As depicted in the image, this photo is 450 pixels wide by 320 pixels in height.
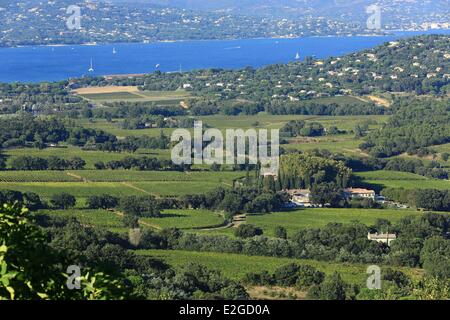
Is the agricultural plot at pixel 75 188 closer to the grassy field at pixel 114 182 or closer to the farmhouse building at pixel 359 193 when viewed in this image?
the grassy field at pixel 114 182

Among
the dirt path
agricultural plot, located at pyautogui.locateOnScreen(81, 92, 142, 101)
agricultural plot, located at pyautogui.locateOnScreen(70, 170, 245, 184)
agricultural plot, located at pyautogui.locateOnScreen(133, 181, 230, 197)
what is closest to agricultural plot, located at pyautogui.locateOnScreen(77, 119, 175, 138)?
agricultural plot, located at pyautogui.locateOnScreen(81, 92, 142, 101)

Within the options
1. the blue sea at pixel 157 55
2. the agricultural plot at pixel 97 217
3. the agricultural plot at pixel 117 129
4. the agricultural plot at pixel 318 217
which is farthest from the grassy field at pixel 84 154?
the blue sea at pixel 157 55

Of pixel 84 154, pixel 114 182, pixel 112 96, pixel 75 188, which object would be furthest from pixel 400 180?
pixel 112 96

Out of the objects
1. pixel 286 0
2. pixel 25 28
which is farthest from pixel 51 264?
pixel 286 0

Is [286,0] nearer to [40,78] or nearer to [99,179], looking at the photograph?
[40,78]

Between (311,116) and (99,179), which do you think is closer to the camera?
(99,179)
